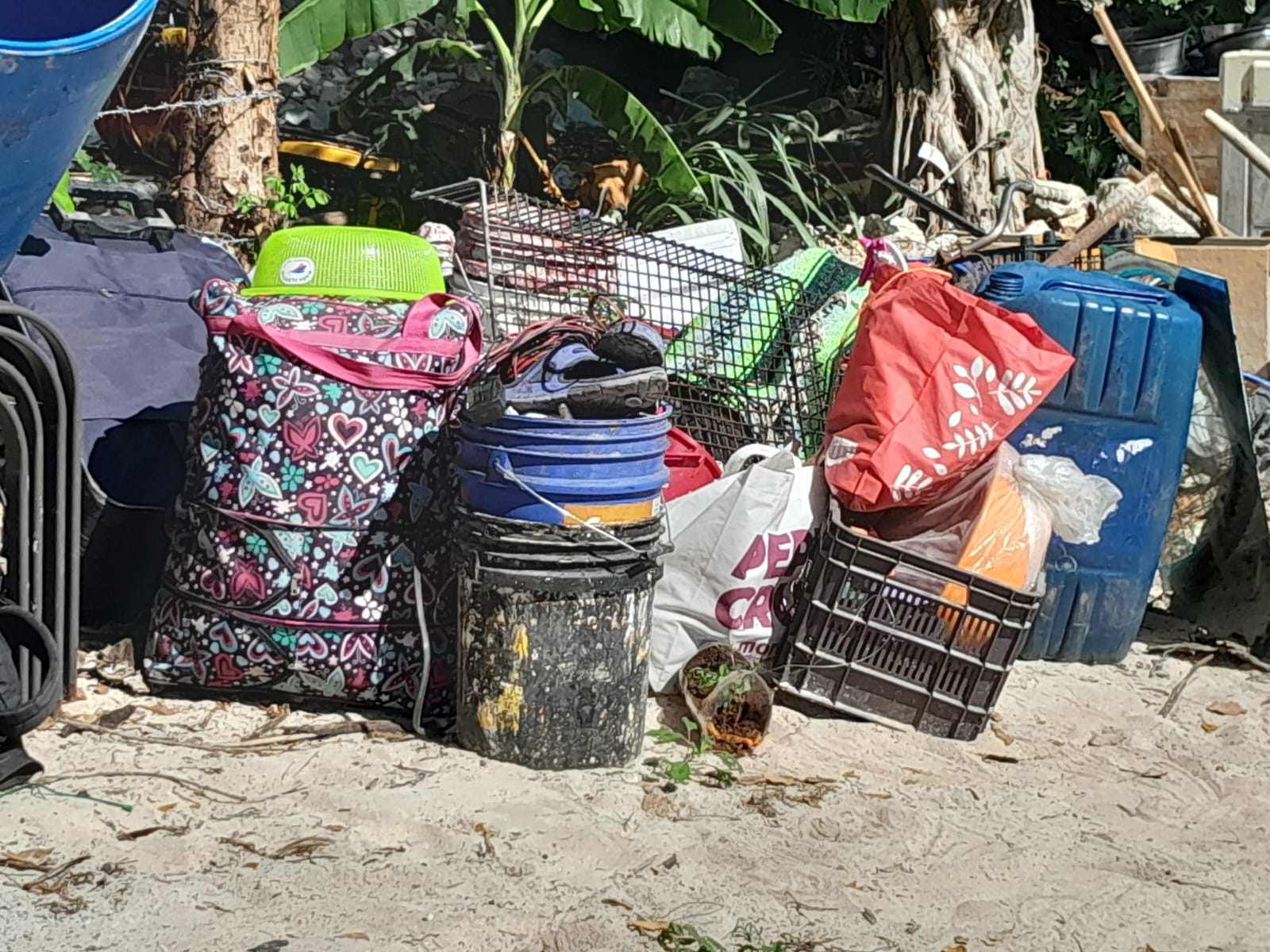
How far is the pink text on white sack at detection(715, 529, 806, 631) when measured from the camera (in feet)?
12.9

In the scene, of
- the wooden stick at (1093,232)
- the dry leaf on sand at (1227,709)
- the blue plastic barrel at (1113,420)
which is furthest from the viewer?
the wooden stick at (1093,232)

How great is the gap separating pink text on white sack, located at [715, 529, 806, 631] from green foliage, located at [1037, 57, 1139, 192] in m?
6.39

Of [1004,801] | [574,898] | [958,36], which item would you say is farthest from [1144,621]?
[958,36]

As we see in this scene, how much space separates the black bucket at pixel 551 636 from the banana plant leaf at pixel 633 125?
4182mm

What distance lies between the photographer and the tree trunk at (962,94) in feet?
27.7

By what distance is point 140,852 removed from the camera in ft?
9.80

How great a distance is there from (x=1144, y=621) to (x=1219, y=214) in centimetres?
342

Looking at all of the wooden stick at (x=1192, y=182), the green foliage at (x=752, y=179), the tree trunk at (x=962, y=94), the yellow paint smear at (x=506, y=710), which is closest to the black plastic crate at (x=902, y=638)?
the yellow paint smear at (x=506, y=710)

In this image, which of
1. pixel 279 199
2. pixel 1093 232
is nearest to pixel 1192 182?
pixel 1093 232

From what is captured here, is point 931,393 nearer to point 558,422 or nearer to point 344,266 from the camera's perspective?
point 558,422

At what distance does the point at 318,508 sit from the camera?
142 inches

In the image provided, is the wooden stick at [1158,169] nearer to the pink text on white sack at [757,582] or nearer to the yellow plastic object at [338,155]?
the pink text on white sack at [757,582]

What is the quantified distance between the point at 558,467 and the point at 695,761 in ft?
2.65

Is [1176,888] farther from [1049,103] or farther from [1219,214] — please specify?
[1049,103]
